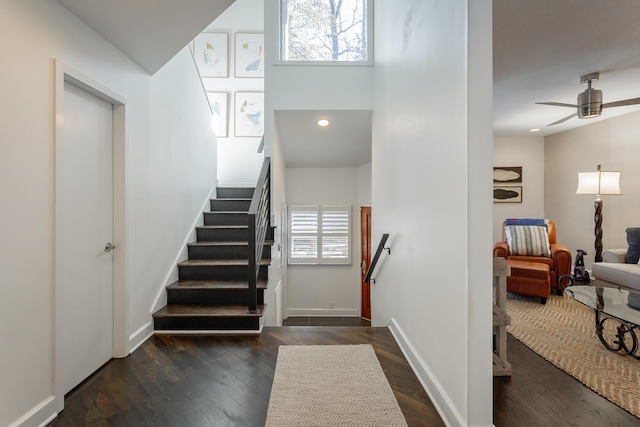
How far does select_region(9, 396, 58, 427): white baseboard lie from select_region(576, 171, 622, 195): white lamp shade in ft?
20.2

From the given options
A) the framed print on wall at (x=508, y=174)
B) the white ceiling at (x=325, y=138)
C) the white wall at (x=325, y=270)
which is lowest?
the white wall at (x=325, y=270)

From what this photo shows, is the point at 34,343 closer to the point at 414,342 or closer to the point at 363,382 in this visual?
the point at 363,382

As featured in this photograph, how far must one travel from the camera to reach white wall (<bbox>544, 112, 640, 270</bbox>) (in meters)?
4.63

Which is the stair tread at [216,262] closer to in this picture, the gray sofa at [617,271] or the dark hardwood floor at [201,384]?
the dark hardwood floor at [201,384]

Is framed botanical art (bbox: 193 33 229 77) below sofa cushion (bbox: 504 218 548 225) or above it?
above

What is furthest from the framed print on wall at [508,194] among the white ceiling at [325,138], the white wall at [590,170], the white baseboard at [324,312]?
the white baseboard at [324,312]

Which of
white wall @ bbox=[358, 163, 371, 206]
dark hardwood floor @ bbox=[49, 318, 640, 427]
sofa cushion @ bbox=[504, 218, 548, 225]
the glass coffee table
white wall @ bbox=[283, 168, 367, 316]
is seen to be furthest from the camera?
white wall @ bbox=[283, 168, 367, 316]

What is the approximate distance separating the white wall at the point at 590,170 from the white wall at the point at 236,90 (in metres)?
5.45

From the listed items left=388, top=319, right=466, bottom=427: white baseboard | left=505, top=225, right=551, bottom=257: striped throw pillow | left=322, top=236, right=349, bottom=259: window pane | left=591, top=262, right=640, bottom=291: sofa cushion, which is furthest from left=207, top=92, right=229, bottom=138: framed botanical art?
left=591, top=262, right=640, bottom=291: sofa cushion

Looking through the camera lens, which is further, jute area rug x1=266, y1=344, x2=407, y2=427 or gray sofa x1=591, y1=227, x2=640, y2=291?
gray sofa x1=591, y1=227, x2=640, y2=291

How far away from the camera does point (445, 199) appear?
5.56 ft

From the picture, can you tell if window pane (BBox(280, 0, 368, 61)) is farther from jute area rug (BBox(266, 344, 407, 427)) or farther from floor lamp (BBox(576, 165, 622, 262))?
floor lamp (BBox(576, 165, 622, 262))

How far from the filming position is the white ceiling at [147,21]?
6.07 feet

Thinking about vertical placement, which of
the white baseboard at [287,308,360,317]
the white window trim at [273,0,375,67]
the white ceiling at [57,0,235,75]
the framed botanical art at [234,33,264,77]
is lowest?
the white baseboard at [287,308,360,317]
